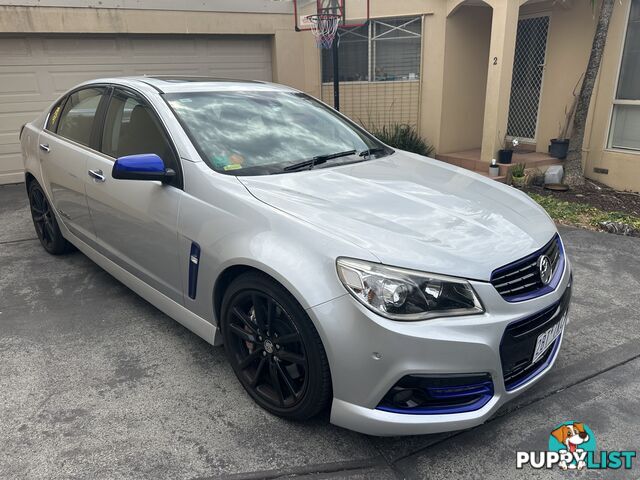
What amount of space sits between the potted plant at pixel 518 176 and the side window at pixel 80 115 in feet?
18.9

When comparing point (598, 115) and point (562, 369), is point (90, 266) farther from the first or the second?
point (598, 115)

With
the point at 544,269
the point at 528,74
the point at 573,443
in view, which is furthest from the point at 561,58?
the point at 573,443

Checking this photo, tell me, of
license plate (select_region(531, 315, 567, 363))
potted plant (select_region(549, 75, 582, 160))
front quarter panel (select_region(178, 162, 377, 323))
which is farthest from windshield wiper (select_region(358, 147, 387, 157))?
potted plant (select_region(549, 75, 582, 160))

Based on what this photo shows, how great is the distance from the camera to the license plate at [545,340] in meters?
2.25

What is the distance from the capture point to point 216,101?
314 cm

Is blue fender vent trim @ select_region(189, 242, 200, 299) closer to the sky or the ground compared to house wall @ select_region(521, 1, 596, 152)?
closer to the ground

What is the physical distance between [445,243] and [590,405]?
1.33 metres

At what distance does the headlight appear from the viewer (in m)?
1.97

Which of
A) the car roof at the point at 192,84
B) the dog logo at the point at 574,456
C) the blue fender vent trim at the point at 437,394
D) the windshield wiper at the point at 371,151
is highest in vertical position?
the car roof at the point at 192,84

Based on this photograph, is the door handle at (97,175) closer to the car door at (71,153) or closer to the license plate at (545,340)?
the car door at (71,153)

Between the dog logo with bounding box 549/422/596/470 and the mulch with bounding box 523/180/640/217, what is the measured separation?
460 centimetres

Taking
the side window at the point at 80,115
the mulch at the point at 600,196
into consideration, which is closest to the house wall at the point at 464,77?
the mulch at the point at 600,196

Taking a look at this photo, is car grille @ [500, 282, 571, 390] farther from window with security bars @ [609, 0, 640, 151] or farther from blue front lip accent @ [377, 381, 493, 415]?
window with security bars @ [609, 0, 640, 151]

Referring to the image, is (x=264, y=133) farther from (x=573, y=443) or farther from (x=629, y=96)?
(x=629, y=96)
